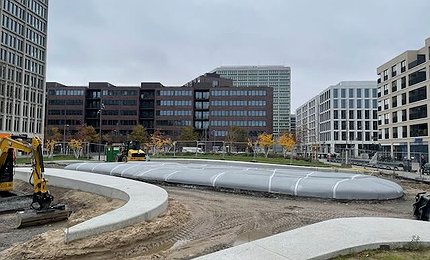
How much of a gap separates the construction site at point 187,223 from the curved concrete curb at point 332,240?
133 cm

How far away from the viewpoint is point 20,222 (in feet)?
36.8

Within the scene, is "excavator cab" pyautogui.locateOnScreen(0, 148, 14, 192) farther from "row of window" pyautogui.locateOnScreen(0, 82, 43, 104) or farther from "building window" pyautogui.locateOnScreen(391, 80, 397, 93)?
"building window" pyautogui.locateOnScreen(391, 80, 397, 93)

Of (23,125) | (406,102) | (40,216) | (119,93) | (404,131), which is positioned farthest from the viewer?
(119,93)

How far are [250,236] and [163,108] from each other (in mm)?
102168

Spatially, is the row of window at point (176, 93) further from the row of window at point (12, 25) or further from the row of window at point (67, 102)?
the row of window at point (12, 25)

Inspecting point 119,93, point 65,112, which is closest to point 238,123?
point 119,93

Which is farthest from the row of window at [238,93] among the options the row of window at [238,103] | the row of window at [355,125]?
the row of window at [355,125]

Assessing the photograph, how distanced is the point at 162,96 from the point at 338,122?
187ft

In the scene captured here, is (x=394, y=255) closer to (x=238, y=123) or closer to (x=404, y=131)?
(x=404, y=131)

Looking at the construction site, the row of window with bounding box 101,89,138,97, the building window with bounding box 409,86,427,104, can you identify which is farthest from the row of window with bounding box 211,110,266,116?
the construction site

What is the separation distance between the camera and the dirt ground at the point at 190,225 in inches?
309

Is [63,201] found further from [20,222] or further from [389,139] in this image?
[389,139]

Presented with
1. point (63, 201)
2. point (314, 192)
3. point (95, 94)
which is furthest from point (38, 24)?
point (314, 192)

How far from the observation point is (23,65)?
80.2 m
